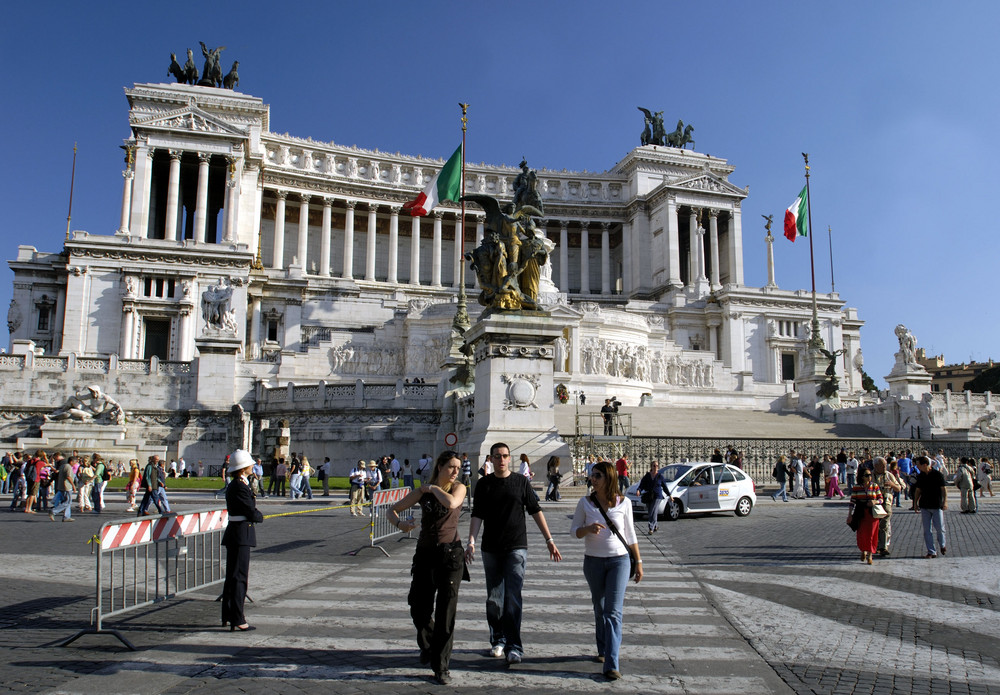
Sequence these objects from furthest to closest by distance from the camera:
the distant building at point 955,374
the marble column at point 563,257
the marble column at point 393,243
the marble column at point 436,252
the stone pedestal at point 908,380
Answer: the distant building at point 955,374 < the marble column at point 563,257 < the marble column at point 436,252 < the marble column at point 393,243 < the stone pedestal at point 908,380

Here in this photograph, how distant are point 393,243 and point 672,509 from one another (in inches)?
2602

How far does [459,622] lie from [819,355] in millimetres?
42993

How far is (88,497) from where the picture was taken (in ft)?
69.7

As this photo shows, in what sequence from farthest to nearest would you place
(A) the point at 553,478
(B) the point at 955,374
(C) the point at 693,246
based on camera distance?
(B) the point at 955,374 < (C) the point at 693,246 < (A) the point at 553,478

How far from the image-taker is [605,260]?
3487 inches

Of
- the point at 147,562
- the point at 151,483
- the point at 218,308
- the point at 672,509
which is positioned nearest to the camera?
the point at 147,562

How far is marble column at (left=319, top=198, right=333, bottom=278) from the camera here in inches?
3059

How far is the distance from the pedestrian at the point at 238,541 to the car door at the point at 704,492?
13482 millimetres

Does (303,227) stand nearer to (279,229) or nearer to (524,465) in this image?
(279,229)

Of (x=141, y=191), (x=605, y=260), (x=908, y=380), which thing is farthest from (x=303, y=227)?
(x=908, y=380)

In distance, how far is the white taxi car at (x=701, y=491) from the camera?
1934 centimetres

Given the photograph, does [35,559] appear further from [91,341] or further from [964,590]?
[91,341]

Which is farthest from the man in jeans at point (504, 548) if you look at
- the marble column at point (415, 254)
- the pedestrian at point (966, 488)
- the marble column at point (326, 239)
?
the marble column at point (415, 254)

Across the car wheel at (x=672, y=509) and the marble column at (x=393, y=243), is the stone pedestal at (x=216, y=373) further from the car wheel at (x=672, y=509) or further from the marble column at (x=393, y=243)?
the marble column at (x=393, y=243)
